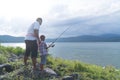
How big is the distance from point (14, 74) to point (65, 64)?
3.33 metres

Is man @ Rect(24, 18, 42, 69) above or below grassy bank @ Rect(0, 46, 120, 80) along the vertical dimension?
above

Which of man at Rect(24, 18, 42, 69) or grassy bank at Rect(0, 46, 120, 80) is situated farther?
grassy bank at Rect(0, 46, 120, 80)

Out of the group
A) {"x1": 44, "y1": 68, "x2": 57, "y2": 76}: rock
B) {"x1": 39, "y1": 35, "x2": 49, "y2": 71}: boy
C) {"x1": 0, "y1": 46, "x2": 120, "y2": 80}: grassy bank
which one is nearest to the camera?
{"x1": 39, "y1": 35, "x2": 49, "y2": 71}: boy

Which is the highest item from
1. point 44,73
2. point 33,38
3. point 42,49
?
point 33,38

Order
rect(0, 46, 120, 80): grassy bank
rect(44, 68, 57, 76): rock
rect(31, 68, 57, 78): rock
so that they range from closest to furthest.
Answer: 1. rect(31, 68, 57, 78): rock
2. rect(44, 68, 57, 76): rock
3. rect(0, 46, 120, 80): grassy bank

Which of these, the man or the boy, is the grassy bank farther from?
the man

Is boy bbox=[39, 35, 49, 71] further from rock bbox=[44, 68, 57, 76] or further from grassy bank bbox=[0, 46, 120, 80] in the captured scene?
grassy bank bbox=[0, 46, 120, 80]

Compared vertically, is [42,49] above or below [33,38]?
below

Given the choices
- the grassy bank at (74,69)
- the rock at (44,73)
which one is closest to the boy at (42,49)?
the rock at (44,73)

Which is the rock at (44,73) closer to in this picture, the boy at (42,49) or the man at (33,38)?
the boy at (42,49)

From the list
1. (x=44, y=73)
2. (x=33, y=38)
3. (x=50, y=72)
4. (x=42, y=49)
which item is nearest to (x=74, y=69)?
(x=50, y=72)

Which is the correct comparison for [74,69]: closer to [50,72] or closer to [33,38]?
[50,72]

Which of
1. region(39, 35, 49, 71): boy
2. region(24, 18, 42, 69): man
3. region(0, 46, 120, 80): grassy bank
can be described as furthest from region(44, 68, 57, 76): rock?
region(24, 18, 42, 69): man

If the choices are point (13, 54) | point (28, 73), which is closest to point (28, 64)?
point (28, 73)
